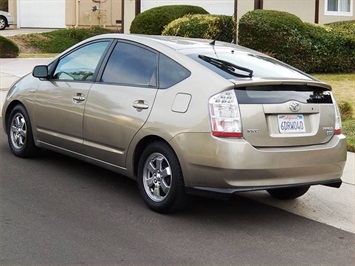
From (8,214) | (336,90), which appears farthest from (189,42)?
(336,90)

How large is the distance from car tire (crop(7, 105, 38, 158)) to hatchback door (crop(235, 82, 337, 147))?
3139 mm

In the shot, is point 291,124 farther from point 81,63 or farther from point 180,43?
point 81,63

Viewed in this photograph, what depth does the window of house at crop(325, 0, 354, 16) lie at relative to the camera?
2158cm

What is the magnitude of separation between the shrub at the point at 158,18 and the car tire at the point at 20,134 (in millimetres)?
11861

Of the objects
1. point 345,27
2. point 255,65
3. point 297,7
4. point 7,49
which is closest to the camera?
point 255,65

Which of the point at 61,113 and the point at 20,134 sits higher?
the point at 61,113

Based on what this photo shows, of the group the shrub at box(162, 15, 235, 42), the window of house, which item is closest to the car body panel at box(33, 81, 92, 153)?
the shrub at box(162, 15, 235, 42)

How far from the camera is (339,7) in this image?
72.6ft

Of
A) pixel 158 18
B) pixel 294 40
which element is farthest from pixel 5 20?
pixel 294 40

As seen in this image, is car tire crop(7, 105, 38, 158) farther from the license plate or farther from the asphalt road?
the license plate

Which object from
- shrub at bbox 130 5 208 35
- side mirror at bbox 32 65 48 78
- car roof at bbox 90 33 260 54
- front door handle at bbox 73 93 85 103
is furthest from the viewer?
shrub at bbox 130 5 208 35

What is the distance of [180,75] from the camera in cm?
548

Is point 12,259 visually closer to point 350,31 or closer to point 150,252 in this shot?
point 150,252

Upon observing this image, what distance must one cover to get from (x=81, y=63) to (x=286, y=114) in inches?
102
